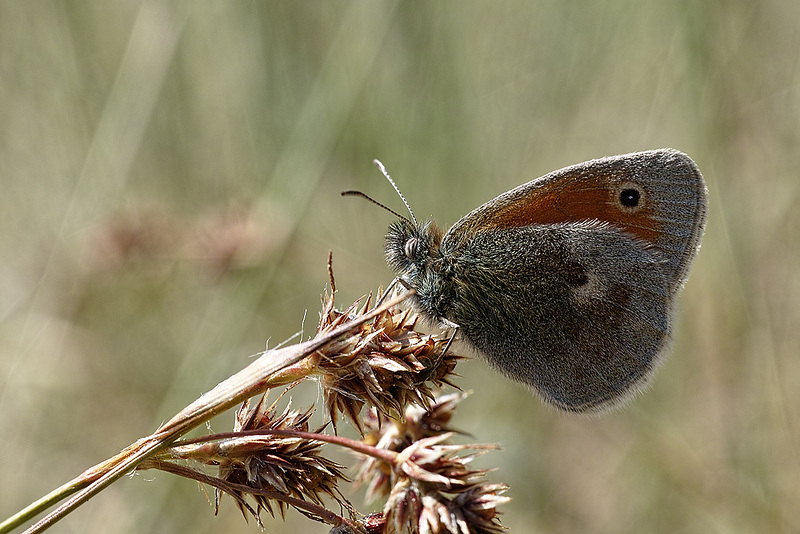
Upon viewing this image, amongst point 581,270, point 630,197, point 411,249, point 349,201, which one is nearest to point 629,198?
point 630,197

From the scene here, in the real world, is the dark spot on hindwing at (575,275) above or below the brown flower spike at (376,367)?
above

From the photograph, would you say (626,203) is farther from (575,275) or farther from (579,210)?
(575,275)

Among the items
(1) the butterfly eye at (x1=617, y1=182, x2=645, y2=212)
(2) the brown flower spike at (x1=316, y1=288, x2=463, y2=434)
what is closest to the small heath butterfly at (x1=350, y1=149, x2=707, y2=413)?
(1) the butterfly eye at (x1=617, y1=182, x2=645, y2=212)

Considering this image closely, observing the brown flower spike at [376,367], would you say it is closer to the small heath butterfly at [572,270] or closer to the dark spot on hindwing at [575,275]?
the small heath butterfly at [572,270]

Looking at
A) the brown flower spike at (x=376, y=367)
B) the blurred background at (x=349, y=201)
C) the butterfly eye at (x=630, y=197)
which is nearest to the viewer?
the brown flower spike at (x=376, y=367)

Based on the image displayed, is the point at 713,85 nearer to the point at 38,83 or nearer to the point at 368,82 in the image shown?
the point at 368,82

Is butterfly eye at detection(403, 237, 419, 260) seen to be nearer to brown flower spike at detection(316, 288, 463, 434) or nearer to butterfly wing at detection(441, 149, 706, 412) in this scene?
butterfly wing at detection(441, 149, 706, 412)

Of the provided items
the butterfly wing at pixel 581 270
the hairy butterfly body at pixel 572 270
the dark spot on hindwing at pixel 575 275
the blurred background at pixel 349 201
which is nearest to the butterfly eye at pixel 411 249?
the hairy butterfly body at pixel 572 270
